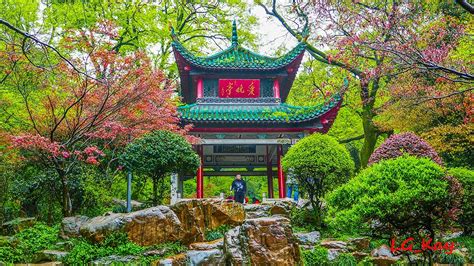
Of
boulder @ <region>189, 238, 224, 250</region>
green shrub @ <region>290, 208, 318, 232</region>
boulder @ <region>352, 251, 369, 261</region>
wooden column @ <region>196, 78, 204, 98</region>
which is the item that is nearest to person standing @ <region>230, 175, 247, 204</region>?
green shrub @ <region>290, 208, 318, 232</region>

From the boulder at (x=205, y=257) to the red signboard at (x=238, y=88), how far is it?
25.9ft

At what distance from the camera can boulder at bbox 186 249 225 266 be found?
22.8ft

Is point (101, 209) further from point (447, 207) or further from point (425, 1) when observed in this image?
point (425, 1)

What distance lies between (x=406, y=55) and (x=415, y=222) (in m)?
2.49

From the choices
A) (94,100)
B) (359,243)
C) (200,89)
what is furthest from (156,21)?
(359,243)

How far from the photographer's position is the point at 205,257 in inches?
278

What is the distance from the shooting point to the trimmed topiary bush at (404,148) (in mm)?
8820

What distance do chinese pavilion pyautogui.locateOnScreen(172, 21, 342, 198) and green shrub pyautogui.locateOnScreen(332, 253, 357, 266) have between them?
551 cm

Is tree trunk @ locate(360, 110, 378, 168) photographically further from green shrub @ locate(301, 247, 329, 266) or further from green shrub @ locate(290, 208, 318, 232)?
green shrub @ locate(301, 247, 329, 266)

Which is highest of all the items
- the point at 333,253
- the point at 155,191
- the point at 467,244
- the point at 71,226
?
the point at 155,191

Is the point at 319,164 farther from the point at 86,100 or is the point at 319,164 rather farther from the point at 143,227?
the point at 86,100

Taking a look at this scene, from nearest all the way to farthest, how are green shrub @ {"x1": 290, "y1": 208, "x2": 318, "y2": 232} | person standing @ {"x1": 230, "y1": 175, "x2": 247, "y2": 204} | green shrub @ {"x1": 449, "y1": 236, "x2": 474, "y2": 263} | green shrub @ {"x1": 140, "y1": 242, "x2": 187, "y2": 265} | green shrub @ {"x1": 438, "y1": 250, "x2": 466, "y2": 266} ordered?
1. green shrub @ {"x1": 438, "y1": 250, "x2": 466, "y2": 266}
2. green shrub @ {"x1": 449, "y1": 236, "x2": 474, "y2": 263}
3. green shrub @ {"x1": 140, "y1": 242, "x2": 187, "y2": 265}
4. green shrub @ {"x1": 290, "y1": 208, "x2": 318, "y2": 232}
5. person standing @ {"x1": 230, "y1": 175, "x2": 247, "y2": 204}

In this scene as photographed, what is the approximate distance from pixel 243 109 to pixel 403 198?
9.34m

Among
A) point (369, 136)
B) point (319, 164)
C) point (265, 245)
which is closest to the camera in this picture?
point (265, 245)
